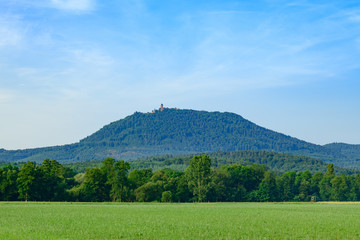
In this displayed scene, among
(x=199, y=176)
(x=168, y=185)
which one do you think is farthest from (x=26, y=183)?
(x=199, y=176)

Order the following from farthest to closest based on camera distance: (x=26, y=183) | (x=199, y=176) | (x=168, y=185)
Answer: (x=168, y=185) → (x=199, y=176) → (x=26, y=183)

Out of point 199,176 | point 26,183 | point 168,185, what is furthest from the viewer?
point 168,185

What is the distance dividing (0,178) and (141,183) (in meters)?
37.6

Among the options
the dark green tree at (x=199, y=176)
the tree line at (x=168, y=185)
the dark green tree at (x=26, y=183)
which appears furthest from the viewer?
the dark green tree at (x=199, y=176)

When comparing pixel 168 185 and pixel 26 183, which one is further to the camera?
pixel 168 185

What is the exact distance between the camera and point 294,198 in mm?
144625

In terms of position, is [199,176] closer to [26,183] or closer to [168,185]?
[168,185]

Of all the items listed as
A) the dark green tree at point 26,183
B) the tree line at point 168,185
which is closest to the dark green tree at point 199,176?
the tree line at point 168,185

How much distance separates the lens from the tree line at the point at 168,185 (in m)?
97.9

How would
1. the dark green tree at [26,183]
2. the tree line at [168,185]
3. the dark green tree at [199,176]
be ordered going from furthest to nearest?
1. the dark green tree at [199,176]
2. the tree line at [168,185]
3. the dark green tree at [26,183]

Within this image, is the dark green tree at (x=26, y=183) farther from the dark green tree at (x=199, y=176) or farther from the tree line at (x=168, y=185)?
the dark green tree at (x=199, y=176)

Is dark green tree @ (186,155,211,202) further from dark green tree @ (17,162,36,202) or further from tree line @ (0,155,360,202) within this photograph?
dark green tree @ (17,162,36,202)

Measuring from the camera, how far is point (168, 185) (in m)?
118

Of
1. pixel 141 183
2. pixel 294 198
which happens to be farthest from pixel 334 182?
→ pixel 141 183
